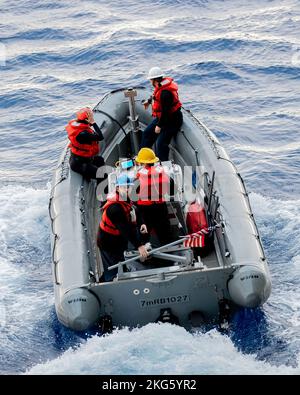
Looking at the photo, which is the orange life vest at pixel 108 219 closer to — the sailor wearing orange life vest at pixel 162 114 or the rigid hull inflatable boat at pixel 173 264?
the rigid hull inflatable boat at pixel 173 264

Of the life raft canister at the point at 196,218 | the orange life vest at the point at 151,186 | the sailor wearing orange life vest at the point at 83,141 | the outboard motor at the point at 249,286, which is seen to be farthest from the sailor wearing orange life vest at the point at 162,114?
the outboard motor at the point at 249,286

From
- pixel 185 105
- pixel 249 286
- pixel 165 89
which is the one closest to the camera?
pixel 249 286

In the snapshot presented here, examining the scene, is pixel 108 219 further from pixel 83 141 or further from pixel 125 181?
pixel 83 141

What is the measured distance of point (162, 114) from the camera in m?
10.5

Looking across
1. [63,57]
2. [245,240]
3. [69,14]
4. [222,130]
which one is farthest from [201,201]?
[69,14]

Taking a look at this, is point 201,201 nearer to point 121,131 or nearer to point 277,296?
point 277,296

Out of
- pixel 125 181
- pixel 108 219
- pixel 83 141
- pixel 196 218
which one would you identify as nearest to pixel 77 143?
pixel 83 141

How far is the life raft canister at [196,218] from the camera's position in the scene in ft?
29.7

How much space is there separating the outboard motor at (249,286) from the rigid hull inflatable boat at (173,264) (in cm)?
1

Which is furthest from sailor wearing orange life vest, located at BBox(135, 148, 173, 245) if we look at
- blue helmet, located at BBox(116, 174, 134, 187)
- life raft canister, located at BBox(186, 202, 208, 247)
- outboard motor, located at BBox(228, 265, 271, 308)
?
outboard motor, located at BBox(228, 265, 271, 308)

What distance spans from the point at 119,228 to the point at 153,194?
623mm

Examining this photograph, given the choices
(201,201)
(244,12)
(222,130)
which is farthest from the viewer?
(244,12)
